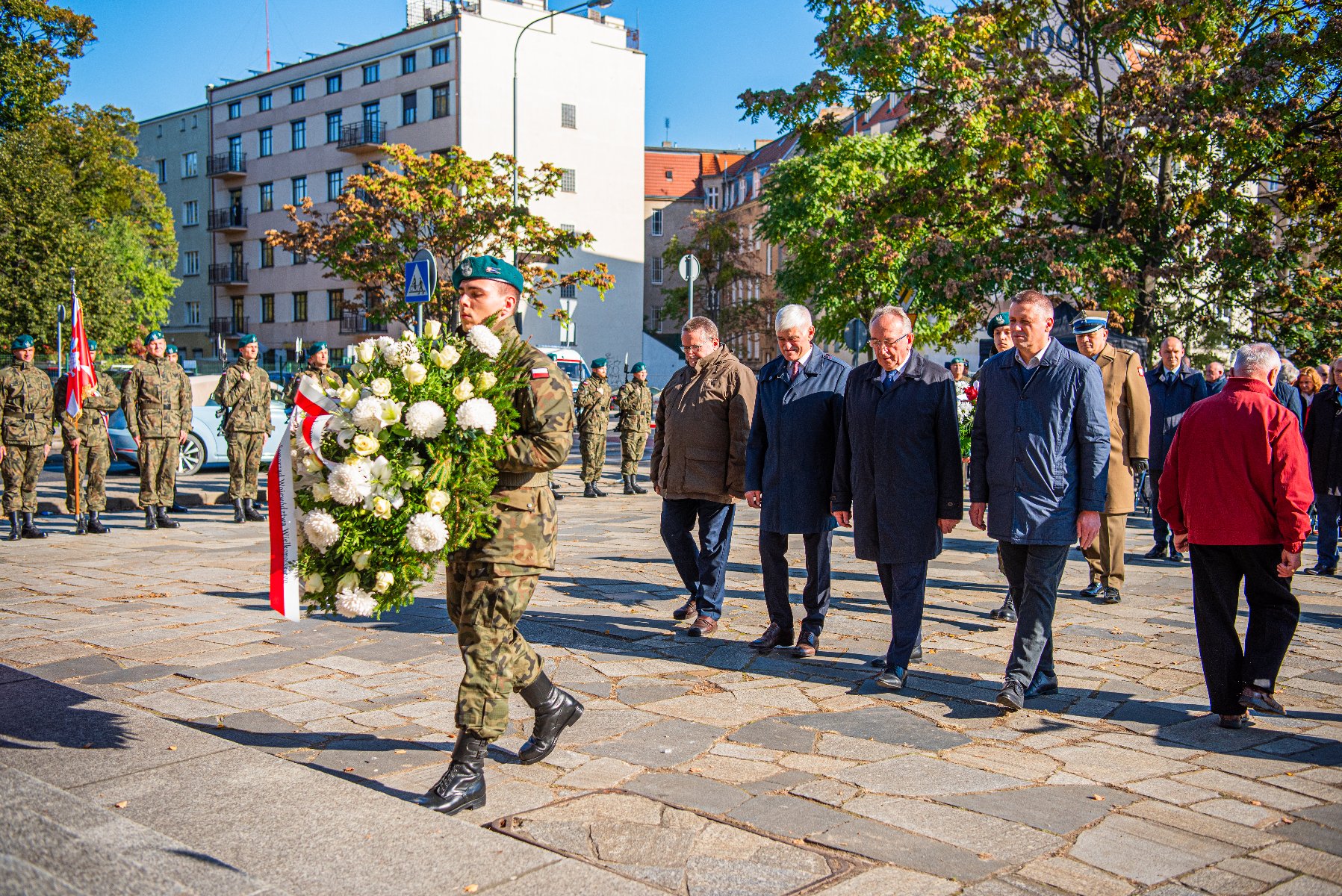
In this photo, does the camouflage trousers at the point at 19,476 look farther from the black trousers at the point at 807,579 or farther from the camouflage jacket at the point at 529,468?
the camouflage jacket at the point at 529,468

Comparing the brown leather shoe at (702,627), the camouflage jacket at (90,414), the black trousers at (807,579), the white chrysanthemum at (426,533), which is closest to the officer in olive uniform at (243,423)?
the camouflage jacket at (90,414)

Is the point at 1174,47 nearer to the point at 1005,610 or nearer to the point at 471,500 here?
the point at 1005,610

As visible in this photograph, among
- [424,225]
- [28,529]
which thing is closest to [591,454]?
[28,529]

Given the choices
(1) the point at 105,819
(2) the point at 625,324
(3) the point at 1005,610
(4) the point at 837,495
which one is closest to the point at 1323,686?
(3) the point at 1005,610

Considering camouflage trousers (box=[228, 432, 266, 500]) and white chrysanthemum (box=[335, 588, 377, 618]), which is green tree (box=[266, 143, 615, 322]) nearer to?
camouflage trousers (box=[228, 432, 266, 500])

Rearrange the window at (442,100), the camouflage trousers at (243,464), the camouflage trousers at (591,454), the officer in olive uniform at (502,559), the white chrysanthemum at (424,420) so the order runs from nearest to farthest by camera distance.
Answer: the white chrysanthemum at (424,420), the officer in olive uniform at (502,559), the camouflage trousers at (243,464), the camouflage trousers at (591,454), the window at (442,100)

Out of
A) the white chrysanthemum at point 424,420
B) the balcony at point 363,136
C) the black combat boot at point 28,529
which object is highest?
the balcony at point 363,136

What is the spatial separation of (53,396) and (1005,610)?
11.0 metres

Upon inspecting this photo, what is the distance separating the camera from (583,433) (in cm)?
1730

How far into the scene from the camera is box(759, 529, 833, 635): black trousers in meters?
6.66

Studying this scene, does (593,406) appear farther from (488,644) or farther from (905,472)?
(488,644)

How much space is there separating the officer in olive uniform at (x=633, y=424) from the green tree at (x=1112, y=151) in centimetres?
538

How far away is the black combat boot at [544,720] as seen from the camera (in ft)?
15.0

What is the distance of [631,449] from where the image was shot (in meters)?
17.6
